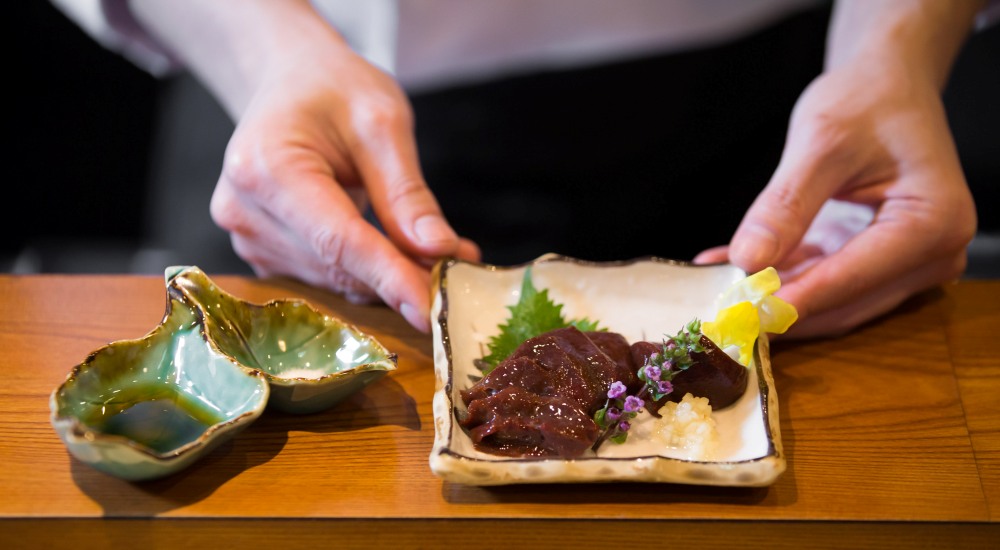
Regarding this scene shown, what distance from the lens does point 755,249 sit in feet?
5.70

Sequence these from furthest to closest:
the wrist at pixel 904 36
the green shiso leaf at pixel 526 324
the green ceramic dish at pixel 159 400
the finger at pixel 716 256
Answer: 1. the wrist at pixel 904 36
2. the finger at pixel 716 256
3. the green shiso leaf at pixel 526 324
4. the green ceramic dish at pixel 159 400

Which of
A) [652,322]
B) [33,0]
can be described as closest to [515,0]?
[652,322]

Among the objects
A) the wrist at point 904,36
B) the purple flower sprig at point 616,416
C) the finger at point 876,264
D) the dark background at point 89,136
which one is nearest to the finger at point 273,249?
the purple flower sprig at point 616,416

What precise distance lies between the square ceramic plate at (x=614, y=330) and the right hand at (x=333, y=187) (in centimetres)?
11

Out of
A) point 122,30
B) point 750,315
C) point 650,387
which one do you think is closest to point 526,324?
point 650,387

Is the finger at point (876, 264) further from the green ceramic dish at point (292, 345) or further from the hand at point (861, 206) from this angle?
the green ceramic dish at point (292, 345)

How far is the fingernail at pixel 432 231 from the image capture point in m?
1.83

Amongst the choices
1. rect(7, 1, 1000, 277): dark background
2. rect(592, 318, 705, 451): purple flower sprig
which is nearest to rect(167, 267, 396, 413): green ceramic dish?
rect(592, 318, 705, 451): purple flower sprig

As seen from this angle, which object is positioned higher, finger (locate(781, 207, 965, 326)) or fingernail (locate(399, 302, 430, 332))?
finger (locate(781, 207, 965, 326))

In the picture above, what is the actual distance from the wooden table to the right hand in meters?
0.25

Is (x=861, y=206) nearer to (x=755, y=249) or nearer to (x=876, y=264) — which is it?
(x=876, y=264)

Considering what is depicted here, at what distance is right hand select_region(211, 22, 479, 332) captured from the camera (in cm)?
178

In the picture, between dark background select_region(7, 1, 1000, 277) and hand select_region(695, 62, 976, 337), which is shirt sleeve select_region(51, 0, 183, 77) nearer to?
dark background select_region(7, 1, 1000, 277)

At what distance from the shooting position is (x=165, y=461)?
4.10 ft
